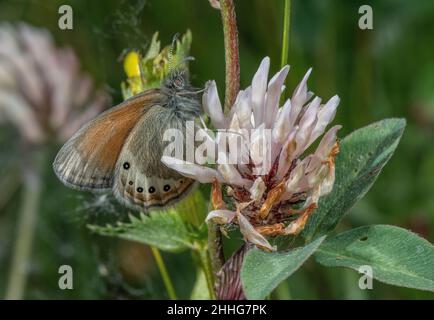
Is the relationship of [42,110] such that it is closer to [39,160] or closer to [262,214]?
[39,160]

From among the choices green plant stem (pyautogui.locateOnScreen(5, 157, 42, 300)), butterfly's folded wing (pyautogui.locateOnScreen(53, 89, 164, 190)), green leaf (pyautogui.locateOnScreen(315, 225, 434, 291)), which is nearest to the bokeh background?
green plant stem (pyautogui.locateOnScreen(5, 157, 42, 300))

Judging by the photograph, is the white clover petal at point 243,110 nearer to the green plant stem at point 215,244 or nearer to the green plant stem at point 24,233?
the green plant stem at point 215,244

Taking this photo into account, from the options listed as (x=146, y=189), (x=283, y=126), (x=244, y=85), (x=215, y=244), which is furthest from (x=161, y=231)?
(x=244, y=85)

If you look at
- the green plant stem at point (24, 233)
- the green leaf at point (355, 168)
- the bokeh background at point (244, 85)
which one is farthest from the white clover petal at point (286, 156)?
the green plant stem at point (24, 233)

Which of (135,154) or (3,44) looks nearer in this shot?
(135,154)

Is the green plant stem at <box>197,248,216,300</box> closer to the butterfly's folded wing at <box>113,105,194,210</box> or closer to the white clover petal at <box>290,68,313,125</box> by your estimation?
the butterfly's folded wing at <box>113,105,194,210</box>
